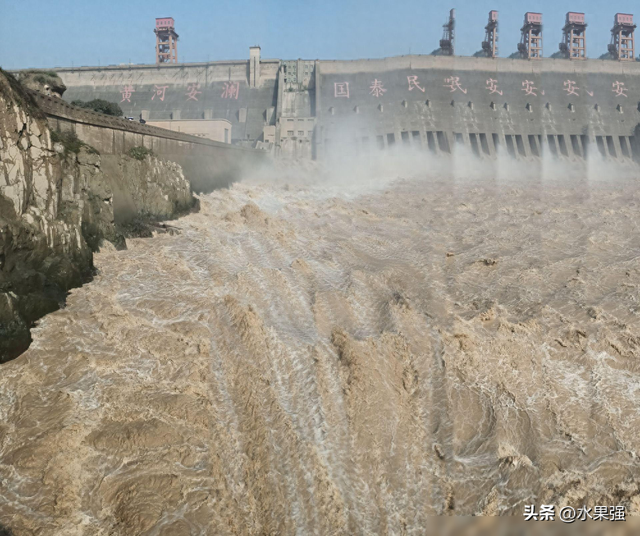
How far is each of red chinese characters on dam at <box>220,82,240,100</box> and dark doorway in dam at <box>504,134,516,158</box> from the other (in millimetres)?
23586

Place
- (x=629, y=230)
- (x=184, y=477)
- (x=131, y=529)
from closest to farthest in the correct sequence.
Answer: (x=131, y=529) → (x=184, y=477) → (x=629, y=230)

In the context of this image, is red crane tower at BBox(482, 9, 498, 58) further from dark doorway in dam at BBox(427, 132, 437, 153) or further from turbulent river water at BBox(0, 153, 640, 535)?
turbulent river water at BBox(0, 153, 640, 535)

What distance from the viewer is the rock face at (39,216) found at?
9742mm

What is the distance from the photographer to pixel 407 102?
47562 mm

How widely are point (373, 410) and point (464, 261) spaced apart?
7888 millimetres

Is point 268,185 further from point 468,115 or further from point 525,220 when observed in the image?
point 468,115

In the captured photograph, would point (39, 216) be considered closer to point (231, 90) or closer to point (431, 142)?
point (431, 142)

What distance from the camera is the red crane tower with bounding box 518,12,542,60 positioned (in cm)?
5838

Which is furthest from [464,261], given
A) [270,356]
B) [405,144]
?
[405,144]

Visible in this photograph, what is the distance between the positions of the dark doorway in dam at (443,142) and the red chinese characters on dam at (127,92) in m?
27.7

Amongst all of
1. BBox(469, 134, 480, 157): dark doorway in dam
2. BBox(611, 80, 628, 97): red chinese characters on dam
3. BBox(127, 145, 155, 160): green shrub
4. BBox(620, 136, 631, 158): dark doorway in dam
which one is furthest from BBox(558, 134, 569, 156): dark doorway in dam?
BBox(127, 145, 155, 160): green shrub

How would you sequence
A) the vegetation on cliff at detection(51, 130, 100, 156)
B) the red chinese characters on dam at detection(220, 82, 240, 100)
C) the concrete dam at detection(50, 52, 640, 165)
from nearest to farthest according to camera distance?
the vegetation on cliff at detection(51, 130, 100, 156) → the concrete dam at detection(50, 52, 640, 165) → the red chinese characters on dam at detection(220, 82, 240, 100)

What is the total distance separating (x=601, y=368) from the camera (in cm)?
1023

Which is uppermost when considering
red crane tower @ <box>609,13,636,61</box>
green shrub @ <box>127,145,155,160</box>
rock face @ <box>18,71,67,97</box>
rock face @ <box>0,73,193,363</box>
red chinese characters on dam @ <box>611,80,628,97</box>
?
red crane tower @ <box>609,13,636,61</box>
